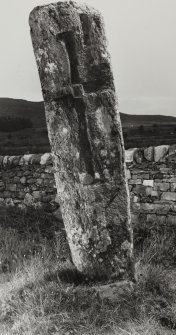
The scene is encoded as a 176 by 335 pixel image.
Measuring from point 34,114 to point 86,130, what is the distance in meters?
51.7

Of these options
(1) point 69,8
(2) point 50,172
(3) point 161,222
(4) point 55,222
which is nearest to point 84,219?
(1) point 69,8

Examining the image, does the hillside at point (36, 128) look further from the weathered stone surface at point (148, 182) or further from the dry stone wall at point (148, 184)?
the weathered stone surface at point (148, 182)

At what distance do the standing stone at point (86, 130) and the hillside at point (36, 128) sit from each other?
17.2m

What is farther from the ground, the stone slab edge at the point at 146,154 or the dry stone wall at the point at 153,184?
the stone slab edge at the point at 146,154

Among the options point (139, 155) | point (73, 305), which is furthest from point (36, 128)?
point (73, 305)

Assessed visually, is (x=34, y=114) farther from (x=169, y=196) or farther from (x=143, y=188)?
(x=169, y=196)

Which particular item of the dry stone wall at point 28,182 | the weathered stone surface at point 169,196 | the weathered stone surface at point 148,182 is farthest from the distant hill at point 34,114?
the weathered stone surface at point 169,196

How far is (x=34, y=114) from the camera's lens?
54.8 metres

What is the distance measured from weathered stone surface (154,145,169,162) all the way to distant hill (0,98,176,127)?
3965cm

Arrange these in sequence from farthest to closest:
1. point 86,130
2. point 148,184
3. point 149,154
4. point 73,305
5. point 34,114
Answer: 1. point 34,114
2. point 148,184
3. point 149,154
4. point 86,130
5. point 73,305

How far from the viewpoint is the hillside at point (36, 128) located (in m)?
24.6

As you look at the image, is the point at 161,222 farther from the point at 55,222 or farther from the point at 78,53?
the point at 78,53

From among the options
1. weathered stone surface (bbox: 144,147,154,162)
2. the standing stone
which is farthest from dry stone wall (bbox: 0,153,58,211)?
the standing stone

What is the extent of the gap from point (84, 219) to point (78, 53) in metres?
1.53
